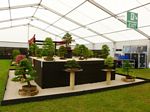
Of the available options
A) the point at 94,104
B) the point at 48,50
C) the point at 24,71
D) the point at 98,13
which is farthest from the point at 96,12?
the point at 94,104

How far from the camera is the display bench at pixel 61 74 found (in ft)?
20.6

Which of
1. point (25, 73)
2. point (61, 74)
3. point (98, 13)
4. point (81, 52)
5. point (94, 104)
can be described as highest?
point (98, 13)

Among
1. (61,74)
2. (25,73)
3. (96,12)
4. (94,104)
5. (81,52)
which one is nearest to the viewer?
(94,104)

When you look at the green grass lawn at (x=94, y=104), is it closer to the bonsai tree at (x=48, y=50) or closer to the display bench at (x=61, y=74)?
the display bench at (x=61, y=74)

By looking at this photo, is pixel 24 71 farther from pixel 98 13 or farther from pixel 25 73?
pixel 98 13

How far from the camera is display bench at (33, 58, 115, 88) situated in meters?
6.27

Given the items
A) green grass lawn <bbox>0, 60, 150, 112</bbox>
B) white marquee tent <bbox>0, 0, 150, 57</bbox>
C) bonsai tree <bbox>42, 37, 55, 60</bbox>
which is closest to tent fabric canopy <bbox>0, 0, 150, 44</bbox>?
white marquee tent <bbox>0, 0, 150, 57</bbox>

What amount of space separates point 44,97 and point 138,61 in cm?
1086

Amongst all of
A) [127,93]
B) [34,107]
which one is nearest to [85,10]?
[127,93]

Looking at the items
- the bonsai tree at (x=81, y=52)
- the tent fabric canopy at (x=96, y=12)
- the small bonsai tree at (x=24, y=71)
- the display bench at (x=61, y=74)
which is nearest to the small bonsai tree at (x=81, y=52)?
the bonsai tree at (x=81, y=52)

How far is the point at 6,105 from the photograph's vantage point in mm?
4406

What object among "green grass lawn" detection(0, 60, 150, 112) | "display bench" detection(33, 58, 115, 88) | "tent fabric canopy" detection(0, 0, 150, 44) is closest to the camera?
"green grass lawn" detection(0, 60, 150, 112)

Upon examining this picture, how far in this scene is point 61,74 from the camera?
6625mm

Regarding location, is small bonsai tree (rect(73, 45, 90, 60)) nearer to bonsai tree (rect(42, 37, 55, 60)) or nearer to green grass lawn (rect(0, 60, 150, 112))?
bonsai tree (rect(42, 37, 55, 60))
